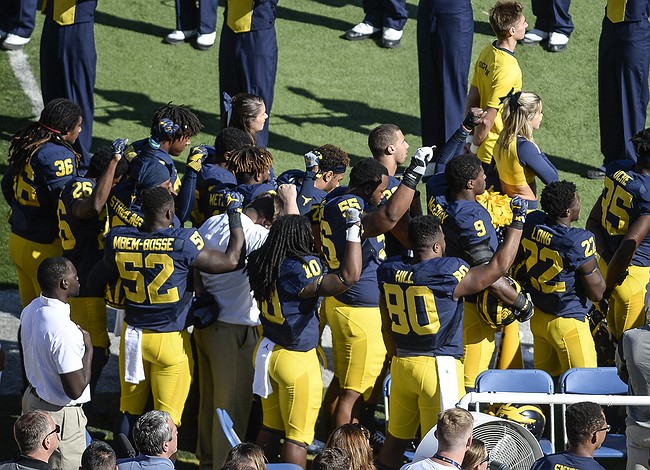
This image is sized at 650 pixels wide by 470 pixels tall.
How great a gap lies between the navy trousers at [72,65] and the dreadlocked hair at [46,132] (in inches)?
90.0

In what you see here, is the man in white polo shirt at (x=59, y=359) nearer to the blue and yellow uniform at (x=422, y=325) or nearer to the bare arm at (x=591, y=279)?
the blue and yellow uniform at (x=422, y=325)

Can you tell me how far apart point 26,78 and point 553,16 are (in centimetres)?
544

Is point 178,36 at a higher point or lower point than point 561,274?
lower

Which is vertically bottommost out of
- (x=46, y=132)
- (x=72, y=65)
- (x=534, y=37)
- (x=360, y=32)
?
(x=360, y=32)

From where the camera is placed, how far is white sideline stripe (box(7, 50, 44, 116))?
1120 centimetres

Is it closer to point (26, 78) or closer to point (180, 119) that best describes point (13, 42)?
point (26, 78)

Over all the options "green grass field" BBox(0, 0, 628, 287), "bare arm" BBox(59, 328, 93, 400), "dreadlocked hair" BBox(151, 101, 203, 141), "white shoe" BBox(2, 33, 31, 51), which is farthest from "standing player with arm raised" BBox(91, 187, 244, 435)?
"white shoe" BBox(2, 33, 31, 51)

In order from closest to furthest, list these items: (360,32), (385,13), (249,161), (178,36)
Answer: (249,161) < (178,36) < (385,13) < (360,32)

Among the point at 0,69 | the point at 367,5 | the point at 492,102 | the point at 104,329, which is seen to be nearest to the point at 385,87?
the point at 367,5

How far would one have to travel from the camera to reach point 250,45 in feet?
32.7

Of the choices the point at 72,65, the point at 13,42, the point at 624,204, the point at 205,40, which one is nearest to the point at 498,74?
the point at 624,204

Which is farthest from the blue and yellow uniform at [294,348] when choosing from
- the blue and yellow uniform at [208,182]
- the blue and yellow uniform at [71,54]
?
the blue and yellow uniform at [71,54]

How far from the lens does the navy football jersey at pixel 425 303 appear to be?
613 cm

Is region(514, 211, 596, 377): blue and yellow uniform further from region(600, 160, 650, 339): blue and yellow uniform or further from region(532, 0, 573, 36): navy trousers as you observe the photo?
region(532, 0, 573, 36): navy trousers
